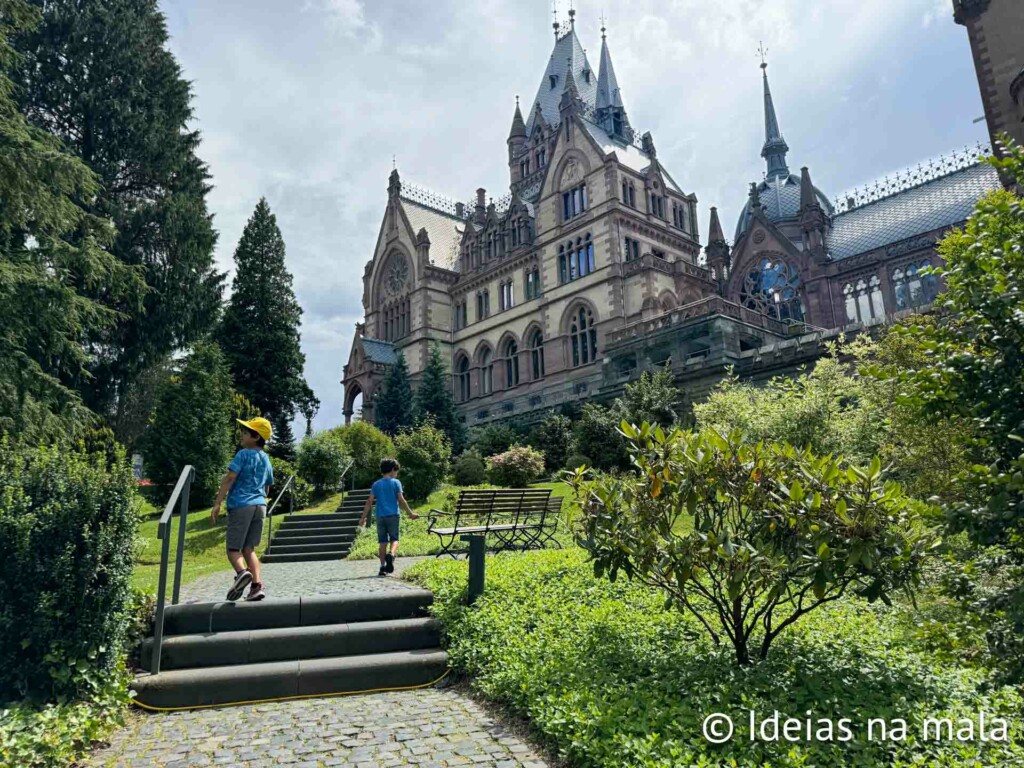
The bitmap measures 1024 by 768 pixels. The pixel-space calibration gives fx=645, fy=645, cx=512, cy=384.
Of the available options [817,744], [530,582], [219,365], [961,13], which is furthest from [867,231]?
[817,744]

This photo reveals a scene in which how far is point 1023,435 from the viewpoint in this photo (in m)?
3.52

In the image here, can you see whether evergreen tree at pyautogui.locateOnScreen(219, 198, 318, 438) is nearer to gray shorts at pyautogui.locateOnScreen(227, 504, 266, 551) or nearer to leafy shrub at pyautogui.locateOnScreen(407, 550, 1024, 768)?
gray shorts at pyautogui.locateOnScreen(227, 504, 266, 551)

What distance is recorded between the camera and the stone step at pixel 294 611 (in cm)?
661

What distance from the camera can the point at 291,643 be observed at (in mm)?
6473

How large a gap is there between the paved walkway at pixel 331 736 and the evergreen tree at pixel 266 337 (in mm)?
26988

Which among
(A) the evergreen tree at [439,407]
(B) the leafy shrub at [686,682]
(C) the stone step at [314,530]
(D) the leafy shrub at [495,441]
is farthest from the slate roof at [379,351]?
(B) the leafy shrub at [686,682]

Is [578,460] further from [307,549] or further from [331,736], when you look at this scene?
[331,736]

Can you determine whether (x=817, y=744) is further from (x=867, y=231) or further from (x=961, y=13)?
(x=867, y=231)

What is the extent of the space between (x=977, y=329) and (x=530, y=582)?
5603 millimetres

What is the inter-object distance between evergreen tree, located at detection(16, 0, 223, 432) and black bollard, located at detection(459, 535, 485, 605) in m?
20.4

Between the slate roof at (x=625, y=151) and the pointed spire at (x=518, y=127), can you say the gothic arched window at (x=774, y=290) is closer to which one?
the slate roof at (x=625, y=151)

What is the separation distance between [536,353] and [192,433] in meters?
25.2

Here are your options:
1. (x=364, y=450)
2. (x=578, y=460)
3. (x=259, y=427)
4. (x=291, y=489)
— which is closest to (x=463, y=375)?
(x=364, y=450)

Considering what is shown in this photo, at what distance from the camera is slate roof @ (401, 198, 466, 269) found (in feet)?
176
